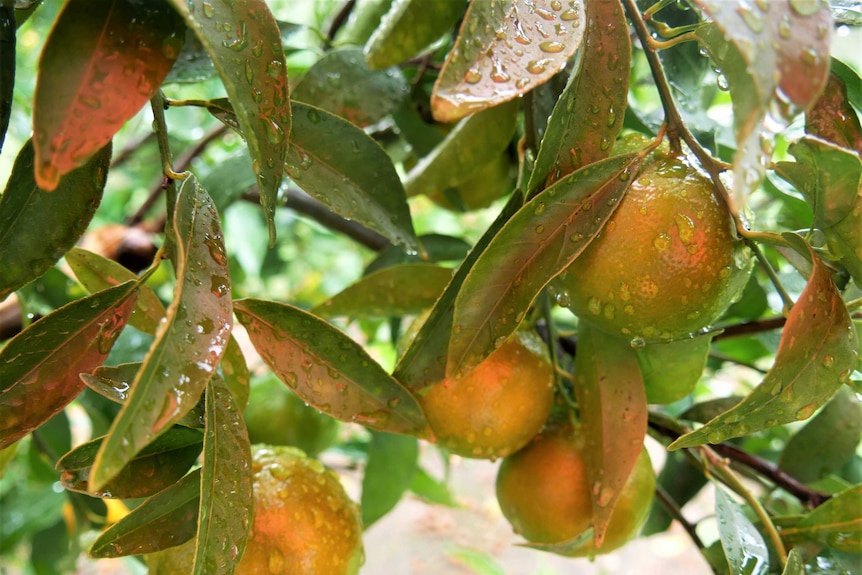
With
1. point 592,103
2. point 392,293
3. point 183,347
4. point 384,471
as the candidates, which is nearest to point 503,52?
point 592,103

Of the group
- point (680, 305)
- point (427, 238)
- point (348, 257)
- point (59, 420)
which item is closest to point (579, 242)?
point (680, 305)

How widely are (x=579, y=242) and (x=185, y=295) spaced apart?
0.67 feet

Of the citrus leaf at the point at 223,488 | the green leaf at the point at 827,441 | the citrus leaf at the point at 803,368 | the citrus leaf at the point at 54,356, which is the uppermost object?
the citrus leaf at the point at 803,368

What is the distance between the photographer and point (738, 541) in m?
0.46

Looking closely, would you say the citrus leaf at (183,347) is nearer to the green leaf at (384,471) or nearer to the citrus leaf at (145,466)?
the citrus leaf at (145,466)

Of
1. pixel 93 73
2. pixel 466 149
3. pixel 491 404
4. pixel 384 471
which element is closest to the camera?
pixel 93 73

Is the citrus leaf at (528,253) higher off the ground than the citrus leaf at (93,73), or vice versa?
the citrus leaf at (93,73)

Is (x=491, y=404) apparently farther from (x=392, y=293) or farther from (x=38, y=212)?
(x=38, y=212)

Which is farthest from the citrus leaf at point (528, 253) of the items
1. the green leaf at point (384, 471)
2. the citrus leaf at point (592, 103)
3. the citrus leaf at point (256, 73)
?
the green leaf at point (384, 471)

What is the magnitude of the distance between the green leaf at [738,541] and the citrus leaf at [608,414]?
8cm

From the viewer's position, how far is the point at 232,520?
1.10 feet

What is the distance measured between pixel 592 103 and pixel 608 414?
0.69 ft

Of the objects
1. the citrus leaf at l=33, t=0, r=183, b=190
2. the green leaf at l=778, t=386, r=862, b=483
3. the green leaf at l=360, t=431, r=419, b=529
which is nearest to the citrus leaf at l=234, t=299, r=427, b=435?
the citrus leaf at l=33, t=0, r=183, b=190

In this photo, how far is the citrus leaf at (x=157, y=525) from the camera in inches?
14.8
